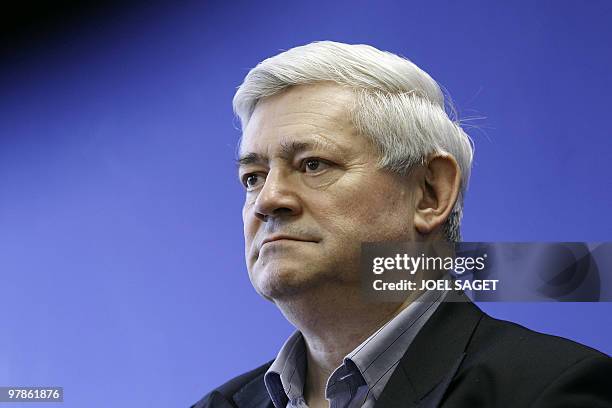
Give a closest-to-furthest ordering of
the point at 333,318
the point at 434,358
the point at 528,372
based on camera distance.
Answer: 1. the point at 528,372
2. the point at 434,358
3. the point at 333,318

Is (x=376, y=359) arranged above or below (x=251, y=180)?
below

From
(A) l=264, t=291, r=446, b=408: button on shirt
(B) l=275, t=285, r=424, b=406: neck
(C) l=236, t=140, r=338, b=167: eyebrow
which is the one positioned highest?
(C) l=236, t=140, r=338, b=167: eyebrow

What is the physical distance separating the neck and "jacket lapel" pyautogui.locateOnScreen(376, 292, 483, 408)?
8 centimetres

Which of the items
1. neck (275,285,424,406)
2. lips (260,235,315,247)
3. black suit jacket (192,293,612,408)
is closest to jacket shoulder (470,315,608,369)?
black suit jacket (192,293,612,408)

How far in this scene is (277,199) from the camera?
4.36ft

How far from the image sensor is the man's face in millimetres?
1313

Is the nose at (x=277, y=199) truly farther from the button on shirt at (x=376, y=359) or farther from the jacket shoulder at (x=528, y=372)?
the jacket shoulder at (x=528, y=372)

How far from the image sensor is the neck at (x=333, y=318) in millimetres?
1335

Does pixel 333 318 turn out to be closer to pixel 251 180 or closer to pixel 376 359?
pixel 376 359

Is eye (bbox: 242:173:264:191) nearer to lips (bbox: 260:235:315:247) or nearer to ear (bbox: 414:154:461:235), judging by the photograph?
lips (bbox: 260:235:315:247)

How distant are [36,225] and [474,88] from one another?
0.97 meters

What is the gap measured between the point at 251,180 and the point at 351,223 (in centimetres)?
20

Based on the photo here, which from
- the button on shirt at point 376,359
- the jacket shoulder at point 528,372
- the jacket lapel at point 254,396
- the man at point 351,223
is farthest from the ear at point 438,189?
the jacket lapel at point 254,396

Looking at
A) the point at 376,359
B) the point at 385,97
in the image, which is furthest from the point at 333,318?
the point at 385,97
